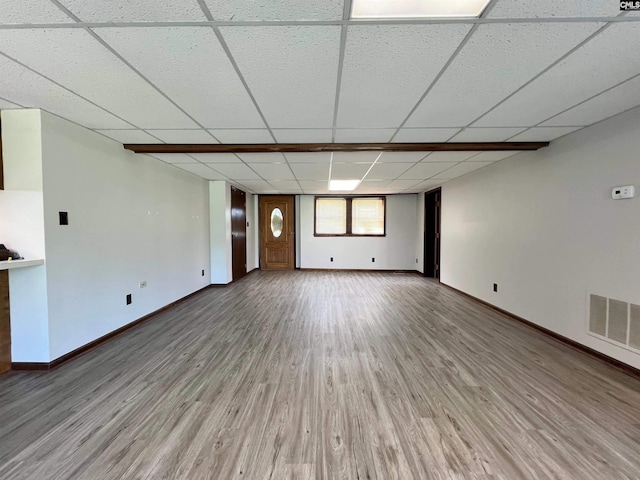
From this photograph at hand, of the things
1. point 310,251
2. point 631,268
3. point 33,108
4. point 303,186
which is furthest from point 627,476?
point 310,251

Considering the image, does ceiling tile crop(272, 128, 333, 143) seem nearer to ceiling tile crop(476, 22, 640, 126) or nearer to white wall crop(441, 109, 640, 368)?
ceiling tile crop(476, 22, 640, 126)

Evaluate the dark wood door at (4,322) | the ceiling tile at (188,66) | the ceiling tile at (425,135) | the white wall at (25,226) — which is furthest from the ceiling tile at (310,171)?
the dark wood door at (4,322)

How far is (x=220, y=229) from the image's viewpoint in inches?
216

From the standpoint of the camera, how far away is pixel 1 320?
7.63ft

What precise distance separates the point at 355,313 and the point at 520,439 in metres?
2.48

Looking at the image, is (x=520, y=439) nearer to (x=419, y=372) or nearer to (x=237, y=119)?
(x=419, y=372)

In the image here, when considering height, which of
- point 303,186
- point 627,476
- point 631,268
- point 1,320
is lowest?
point 627,476

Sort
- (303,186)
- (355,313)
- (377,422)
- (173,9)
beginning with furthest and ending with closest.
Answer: (303,186)
(355,313)
(377,422)
(173,9)

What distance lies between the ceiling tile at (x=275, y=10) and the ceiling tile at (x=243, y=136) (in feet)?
4.77

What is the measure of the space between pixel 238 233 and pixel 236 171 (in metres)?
2.19

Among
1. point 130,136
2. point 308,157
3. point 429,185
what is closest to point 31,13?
point 130,136

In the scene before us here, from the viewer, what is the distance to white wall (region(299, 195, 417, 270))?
24.9ft

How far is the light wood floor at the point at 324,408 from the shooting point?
1383 millimetres

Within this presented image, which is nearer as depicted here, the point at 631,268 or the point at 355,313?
the point at 631,268
